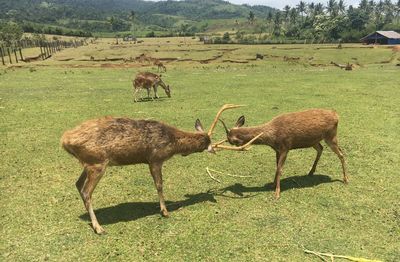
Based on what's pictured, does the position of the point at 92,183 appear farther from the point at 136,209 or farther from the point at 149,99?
the point at 149,99

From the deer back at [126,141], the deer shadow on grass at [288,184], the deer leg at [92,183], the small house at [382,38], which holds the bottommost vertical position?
the small house at [382,38]

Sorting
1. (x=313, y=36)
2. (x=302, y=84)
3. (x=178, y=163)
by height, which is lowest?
(x=313, y=36)

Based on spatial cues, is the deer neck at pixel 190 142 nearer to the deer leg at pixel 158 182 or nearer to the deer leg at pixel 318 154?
the deer leg at pixel 158 182

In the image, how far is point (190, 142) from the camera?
9.13 meters

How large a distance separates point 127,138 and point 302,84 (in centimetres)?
2376

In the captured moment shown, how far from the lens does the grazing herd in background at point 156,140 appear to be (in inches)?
311

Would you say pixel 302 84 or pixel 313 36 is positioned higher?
pixel 302 84

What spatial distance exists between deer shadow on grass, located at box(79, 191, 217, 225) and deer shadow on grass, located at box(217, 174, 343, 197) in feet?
2.20

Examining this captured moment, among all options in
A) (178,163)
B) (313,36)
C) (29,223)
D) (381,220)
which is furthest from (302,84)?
(313,36)

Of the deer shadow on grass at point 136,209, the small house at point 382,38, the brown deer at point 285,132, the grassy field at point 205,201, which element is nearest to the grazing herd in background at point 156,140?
the brown deer at point 285,132

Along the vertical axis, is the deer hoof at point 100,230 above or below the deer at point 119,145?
below

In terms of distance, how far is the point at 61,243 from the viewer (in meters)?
7.55

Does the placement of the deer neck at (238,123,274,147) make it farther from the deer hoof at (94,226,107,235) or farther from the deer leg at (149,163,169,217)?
the deer hoof at (94,226,107,235)

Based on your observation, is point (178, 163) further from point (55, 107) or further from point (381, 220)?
point (55, 107)
